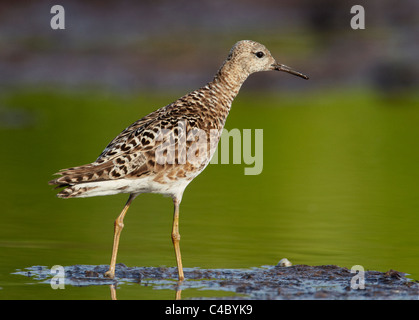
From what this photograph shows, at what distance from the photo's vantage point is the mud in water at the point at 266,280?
1016cm

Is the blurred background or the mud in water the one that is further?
the blurred background

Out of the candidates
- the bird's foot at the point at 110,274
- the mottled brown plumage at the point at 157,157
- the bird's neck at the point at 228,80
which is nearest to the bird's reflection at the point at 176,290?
the bird's foot at the point at 110,274

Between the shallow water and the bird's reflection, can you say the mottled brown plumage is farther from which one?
the shallow water

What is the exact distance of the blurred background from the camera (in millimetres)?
12836

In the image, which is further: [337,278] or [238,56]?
[238,56]

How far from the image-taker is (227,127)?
23.1 m

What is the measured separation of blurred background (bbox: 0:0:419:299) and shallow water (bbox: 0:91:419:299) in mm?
42

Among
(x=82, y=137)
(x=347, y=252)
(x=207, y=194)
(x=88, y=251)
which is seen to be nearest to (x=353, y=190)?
(x=207, y=194)

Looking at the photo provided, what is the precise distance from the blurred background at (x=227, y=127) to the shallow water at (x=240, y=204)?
0.04 meters

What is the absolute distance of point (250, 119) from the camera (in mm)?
24984

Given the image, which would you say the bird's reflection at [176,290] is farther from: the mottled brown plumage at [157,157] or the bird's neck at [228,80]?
the bird's neck at [228,80]

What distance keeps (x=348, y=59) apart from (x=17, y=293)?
25.6 metres

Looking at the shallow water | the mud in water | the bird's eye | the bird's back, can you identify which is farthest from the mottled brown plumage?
the shallow water

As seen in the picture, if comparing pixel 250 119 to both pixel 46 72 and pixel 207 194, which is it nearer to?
pixel 207 194
